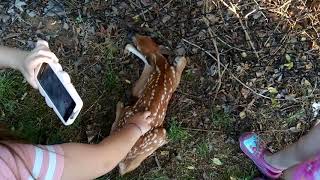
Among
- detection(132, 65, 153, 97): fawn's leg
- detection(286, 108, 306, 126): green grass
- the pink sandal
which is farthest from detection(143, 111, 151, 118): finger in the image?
detection(286, 108, 306, 126): green grass

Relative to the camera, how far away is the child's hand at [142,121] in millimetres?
2779

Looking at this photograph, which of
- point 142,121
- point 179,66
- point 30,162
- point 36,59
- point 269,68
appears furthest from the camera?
point 269,68

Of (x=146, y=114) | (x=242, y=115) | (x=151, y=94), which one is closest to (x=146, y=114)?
(x=146, y=114)

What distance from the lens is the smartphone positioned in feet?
6.75

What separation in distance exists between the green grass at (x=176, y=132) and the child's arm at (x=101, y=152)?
258 mm

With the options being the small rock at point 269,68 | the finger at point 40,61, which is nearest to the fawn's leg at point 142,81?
the small rock at point 269,68

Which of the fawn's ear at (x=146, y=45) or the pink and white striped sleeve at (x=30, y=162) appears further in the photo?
the fawn's ear at (x=146, y=45)

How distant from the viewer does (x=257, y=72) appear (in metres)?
3.05

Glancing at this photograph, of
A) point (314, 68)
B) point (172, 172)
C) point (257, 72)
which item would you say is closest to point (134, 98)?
point (172, 172)

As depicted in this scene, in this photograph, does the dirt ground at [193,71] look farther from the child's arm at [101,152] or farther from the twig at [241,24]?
the child's arm at [101,152]

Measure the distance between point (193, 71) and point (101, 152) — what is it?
779mm

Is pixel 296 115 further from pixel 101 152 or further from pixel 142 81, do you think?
pixel 101 152

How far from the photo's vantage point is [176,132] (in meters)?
3.05

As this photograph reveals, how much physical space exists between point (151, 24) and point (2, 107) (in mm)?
921
